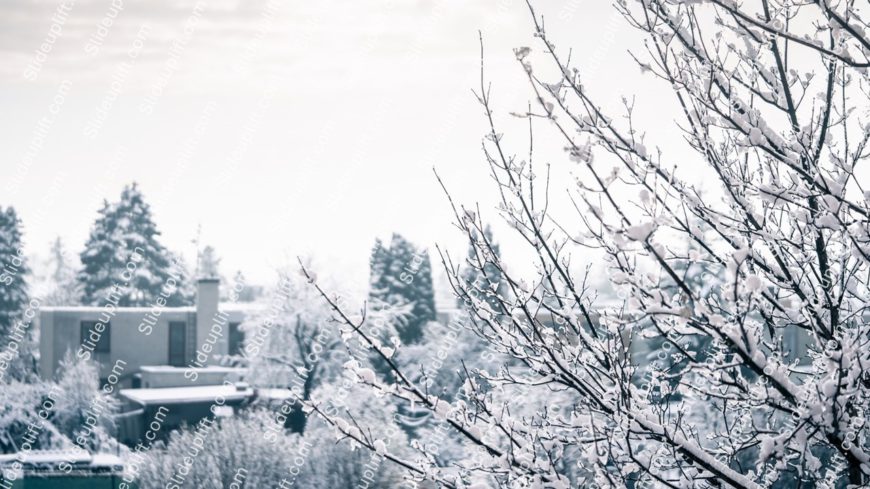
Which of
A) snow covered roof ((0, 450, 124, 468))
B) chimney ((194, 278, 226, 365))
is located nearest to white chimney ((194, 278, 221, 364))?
chimney ((194, 278, 226, 365))

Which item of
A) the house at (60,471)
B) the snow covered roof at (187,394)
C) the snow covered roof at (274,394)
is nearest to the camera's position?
the house at (60,471)

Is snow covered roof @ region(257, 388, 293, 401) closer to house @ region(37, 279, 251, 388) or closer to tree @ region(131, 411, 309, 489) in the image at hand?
house @ region(37, 279, 251, 388)

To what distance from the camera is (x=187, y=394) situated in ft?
94.9

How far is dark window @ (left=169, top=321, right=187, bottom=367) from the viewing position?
3441cm

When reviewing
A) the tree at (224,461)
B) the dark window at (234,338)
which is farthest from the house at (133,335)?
the tree at (224,461)

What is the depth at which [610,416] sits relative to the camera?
10.6ft

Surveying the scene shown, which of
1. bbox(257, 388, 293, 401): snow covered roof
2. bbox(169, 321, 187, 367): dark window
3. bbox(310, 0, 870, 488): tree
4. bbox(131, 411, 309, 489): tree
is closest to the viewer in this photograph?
bbox(310, 0, 870, 488): tree

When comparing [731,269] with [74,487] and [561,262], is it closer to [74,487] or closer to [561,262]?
[561,262]

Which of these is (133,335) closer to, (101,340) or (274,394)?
(101,340)

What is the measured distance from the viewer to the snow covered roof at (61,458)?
2559 cm

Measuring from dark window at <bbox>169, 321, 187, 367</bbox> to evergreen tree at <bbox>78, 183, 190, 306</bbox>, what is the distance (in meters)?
13.0

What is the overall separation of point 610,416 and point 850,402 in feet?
2.86

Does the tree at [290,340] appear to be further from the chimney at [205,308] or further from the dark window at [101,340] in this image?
the dark window at [101,340]

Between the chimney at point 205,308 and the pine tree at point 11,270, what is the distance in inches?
575
